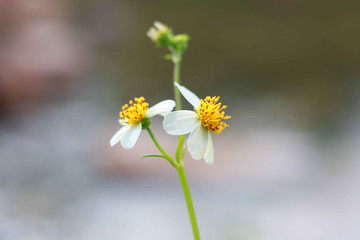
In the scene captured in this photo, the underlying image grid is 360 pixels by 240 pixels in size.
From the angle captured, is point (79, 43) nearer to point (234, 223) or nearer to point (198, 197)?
point (198, 197)

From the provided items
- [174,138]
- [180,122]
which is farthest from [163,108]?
[174,138]

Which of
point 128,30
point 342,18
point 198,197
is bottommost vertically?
point 198,197

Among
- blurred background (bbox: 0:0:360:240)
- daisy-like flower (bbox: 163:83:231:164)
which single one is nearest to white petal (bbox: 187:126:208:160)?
daisy-like flower (bbox: 163:83:231:164)

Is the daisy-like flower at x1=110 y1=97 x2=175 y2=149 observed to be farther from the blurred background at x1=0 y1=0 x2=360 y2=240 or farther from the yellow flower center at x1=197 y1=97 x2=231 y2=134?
the blurred background at x1=0 y1=0 x2=360 y2=240

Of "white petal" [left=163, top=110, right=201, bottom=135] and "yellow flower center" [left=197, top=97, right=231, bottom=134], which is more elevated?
"yellow flower center" [left=197, top=97, right=231, bottom=134]

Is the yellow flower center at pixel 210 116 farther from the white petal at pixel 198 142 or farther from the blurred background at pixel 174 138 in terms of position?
the blurred background at pixel 174 138

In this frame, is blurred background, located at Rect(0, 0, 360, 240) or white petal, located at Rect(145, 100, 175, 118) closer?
white petal, located at Rect(145, 100, 175, 118)

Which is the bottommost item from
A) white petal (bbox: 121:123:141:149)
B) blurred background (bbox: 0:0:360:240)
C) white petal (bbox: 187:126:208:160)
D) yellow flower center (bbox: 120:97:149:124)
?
white petal (bbox: 187:126:208:160)

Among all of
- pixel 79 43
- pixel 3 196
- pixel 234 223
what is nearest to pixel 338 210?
pixel 234 223
